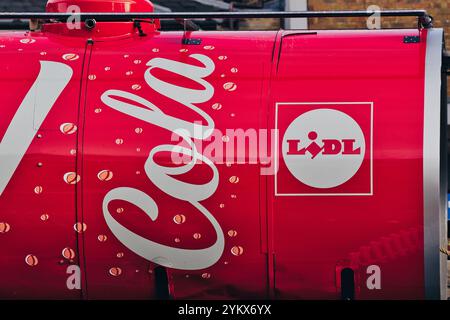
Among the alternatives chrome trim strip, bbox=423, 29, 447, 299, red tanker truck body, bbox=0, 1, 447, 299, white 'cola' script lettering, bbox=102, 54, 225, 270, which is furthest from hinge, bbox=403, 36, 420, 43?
white 'cola' script lettering, bbox=102, 54, 225, 270

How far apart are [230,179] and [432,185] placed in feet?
3.54

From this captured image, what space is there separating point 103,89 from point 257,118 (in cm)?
89

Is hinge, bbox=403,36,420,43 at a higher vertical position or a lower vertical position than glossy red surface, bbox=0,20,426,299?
higher

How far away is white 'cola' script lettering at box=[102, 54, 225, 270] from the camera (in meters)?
4.88

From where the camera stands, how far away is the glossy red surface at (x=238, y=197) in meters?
4.85

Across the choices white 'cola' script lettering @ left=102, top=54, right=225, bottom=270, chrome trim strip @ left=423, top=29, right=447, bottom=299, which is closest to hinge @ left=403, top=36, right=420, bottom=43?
chrome trim strip @ left=423, top=29, right=447, bottom=299

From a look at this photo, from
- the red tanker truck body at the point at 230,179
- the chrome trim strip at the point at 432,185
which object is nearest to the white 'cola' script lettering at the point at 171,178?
the red tanker truck body at the point at 230,179

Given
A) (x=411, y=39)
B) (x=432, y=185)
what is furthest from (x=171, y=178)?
(x=411, y=39)

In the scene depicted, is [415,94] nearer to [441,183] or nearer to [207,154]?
[441,183]

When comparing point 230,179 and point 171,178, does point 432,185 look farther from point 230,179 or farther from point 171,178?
point 171,178

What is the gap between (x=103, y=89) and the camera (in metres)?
5.08

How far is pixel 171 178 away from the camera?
4.88m

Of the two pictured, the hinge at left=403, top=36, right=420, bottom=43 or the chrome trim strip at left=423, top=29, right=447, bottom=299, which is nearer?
the chrome trim strip at left=423, top=29, right=447, bottom=299

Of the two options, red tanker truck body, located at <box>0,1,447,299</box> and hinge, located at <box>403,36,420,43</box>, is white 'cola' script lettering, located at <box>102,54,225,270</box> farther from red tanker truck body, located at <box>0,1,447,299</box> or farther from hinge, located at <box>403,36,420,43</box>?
hinge, located at <box>403,36,420,43</box>
